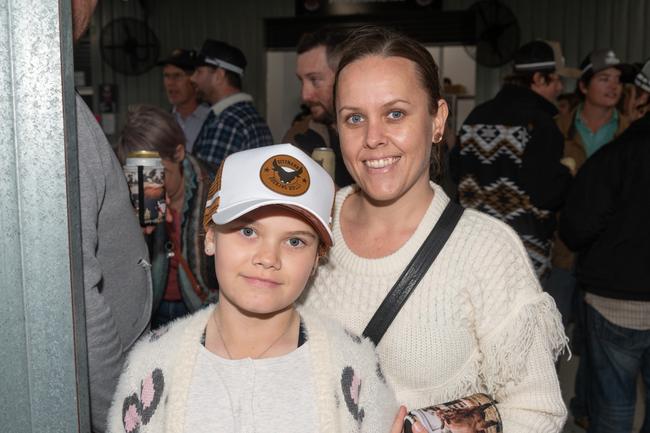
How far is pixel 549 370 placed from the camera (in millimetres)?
1489

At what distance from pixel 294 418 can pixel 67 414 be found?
42 cm

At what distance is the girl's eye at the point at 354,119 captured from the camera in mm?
1584

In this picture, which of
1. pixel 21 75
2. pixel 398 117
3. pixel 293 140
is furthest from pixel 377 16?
pixel 21 75

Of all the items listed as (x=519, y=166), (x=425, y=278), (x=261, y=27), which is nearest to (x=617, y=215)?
(x=519, y=166)

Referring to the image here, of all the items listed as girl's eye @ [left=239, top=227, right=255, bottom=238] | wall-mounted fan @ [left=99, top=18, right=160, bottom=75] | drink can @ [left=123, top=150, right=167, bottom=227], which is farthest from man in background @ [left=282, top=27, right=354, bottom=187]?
wall-mounted fan @ [left=99, top=18, right=160, bottom=75]

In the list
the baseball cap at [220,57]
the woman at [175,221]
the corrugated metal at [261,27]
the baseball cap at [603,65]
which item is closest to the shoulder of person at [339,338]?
the woman at [175,221]

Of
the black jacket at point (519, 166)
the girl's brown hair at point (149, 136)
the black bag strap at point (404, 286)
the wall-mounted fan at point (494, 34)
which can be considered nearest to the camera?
the black bag strap at point (404, 286)

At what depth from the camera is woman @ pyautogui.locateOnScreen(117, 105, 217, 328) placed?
2.48 m

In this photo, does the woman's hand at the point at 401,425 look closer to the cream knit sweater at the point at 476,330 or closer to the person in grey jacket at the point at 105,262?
the cream knit sweater at the point at 476,330

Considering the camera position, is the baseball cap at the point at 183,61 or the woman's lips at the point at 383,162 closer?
the woman's lips at the point at 383,162

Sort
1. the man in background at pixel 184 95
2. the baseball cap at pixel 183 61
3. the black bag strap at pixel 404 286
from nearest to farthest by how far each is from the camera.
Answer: the black bag strap at pixel 404 286 → the man in background at pixel 184 95 → the baseball cap at pixel 183 61

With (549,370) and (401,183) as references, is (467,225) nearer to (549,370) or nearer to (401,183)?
(401,183)

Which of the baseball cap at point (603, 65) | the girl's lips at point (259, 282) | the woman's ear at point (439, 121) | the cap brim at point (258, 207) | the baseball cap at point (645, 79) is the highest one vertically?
the baseball cap at point (603, 65)

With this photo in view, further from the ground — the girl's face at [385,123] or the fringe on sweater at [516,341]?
the girl's face at [385,123]
